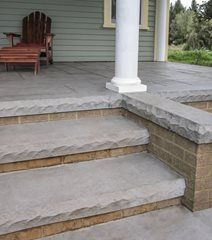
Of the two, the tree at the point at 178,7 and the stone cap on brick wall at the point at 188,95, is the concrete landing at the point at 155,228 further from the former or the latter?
the tree at the point at 178,7

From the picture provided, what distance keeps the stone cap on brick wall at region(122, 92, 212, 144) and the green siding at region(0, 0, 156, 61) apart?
4.07 m

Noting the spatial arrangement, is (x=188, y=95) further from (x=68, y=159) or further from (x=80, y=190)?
(x=80, y=190)

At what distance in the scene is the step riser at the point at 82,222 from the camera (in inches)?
65.8

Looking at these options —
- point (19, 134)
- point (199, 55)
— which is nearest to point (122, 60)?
point (19, 134)

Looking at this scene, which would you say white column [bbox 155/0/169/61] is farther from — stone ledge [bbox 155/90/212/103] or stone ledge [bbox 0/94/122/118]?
stone ledge [bbox 0/94/122/118]

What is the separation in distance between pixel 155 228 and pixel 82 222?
0.41 m

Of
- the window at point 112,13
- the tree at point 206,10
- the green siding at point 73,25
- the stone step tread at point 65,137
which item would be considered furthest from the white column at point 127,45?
the tree at point 206,10

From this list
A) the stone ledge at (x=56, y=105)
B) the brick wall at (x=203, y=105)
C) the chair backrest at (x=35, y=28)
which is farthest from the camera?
the chair backrest at (x=35, y=28)

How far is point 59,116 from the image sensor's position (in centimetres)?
257

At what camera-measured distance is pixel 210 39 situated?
19.2 metres

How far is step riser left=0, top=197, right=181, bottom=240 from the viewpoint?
5.48 ft

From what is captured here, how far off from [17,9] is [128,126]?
4512mm

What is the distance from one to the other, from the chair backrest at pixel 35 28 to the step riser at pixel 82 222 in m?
4.67

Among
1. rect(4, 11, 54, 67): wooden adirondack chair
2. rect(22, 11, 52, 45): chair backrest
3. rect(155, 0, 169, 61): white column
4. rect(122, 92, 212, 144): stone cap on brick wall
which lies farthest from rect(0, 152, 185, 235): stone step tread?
rect(155, 0, 169, 61): white column
